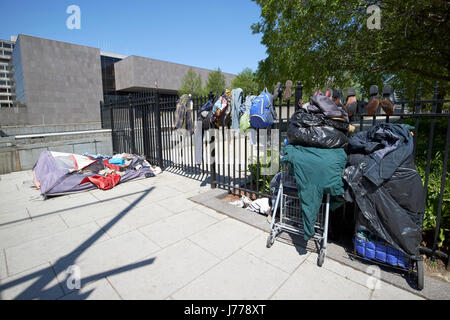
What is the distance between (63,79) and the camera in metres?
28.7

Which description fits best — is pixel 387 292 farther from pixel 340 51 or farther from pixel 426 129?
pixel 340 51

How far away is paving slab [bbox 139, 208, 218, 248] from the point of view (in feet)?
11.2

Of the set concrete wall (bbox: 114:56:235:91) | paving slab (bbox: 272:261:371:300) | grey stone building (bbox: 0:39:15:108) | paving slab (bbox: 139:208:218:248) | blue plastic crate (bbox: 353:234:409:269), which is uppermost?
grey stone building (bbox: 0:39:15:108)

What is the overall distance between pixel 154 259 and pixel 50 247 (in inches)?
60.6

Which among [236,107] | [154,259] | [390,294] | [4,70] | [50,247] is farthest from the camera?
[4,70]

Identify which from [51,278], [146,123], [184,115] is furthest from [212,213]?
[146,123]

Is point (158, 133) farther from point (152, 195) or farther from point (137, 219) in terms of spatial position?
point (137, 219)

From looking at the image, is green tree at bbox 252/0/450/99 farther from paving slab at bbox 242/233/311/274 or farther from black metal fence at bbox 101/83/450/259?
paving slab at bbox 242/233/311/274

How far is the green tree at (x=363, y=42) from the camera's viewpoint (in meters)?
7.04

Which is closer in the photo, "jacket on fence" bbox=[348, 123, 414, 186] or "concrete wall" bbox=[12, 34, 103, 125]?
"jacket on fence" bbox=[348, 123, 414, 186]

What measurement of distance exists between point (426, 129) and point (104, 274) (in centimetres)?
784

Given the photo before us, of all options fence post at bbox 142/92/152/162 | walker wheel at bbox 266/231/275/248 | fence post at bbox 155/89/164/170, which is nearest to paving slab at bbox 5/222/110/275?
walker wheel at bbox 266/231/275/248

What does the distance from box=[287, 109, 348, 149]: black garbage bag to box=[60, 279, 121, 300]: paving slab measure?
104 inches
